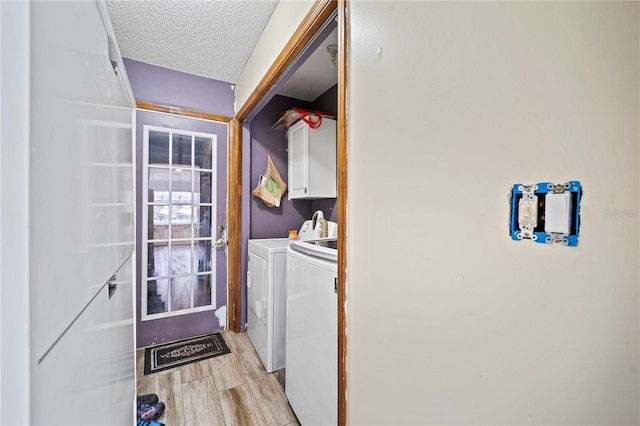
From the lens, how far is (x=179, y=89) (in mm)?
2365

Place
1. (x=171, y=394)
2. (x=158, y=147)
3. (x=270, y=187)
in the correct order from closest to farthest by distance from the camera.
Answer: (x=171, y=394) → (x=158, y=147) → (x=270, y=187)

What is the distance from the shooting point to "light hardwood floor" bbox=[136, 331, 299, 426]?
59.6 inches

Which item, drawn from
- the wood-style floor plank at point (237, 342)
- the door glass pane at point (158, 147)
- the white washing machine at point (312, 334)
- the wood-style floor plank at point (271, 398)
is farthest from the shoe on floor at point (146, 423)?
the door glass pane at point (158, 147)

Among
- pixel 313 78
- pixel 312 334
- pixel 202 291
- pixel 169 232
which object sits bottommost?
pixel 202 291

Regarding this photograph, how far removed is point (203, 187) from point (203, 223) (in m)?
0.34

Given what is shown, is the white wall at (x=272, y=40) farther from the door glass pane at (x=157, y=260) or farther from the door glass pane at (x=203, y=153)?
the door glass pane at (x=157, y=260)

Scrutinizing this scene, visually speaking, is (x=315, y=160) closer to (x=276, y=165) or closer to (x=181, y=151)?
(x=276, y=165)

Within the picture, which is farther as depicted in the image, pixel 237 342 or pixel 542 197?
pixel 237 342

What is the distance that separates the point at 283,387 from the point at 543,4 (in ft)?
6.87

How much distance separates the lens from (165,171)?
7.66 feet

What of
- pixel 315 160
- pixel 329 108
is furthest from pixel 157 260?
pixel 329 108

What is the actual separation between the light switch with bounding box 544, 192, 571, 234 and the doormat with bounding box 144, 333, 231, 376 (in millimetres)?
2374

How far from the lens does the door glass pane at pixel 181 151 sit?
2.37 m
